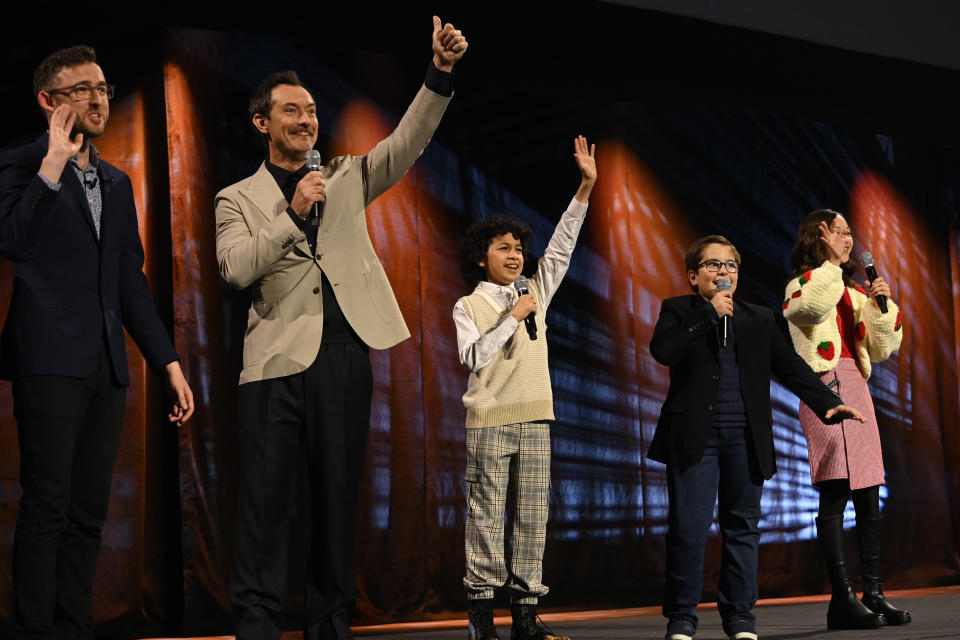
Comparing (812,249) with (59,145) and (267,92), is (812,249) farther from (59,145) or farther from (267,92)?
(59,145)

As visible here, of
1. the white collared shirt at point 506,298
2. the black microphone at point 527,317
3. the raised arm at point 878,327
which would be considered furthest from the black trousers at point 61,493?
the raised arm at point 878,327

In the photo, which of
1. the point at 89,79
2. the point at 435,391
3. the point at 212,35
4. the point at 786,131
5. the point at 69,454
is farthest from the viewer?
the point at 786,131

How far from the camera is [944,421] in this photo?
17.8 feet

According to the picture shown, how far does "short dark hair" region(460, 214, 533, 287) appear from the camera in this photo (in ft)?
10.5

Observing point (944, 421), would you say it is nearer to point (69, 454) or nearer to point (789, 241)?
point (789, 241)

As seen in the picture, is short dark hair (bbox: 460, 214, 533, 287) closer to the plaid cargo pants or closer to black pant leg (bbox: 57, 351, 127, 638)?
the plaid cargo pants

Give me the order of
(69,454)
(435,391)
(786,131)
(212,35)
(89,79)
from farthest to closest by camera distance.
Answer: (786,131), (435,391), (212,35), (89,79), (69,454)

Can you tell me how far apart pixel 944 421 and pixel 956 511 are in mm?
486

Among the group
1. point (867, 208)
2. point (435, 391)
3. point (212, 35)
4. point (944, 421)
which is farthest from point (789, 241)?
point (212, 35)

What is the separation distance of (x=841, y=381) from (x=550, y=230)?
5.63ft

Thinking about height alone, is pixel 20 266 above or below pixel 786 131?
below

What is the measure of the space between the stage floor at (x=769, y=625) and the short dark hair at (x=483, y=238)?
121 centimetres

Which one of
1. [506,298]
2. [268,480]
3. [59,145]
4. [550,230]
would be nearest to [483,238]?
[506,298]

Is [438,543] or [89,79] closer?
[89,79]
